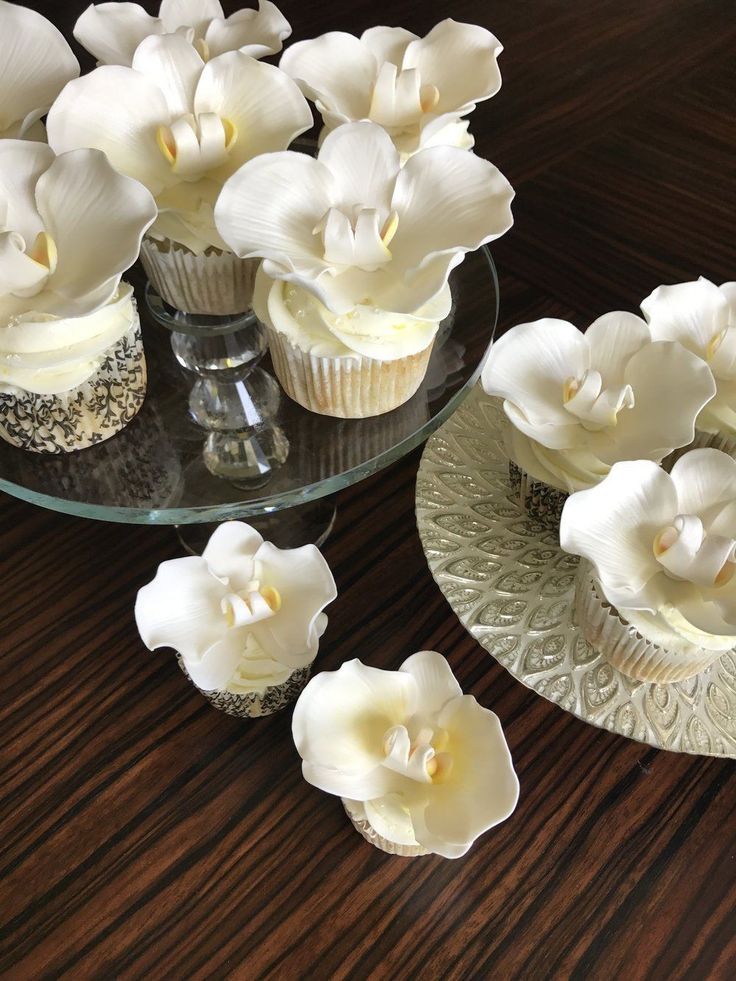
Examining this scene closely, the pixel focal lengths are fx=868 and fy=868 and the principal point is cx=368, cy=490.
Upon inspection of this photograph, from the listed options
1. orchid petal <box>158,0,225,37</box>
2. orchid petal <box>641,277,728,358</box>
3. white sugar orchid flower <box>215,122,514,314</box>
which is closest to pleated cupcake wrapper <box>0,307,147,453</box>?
white sugar orchid flower <box>215,122,514,314</box>

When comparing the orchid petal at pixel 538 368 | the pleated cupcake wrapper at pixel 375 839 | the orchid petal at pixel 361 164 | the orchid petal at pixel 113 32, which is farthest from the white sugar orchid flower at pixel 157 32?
the pleated cupcake wrapper at pixel 375 839

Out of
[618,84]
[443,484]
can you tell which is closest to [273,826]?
[443,484]

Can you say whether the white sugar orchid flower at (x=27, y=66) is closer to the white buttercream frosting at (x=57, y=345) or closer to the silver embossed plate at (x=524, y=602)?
the white buttercream frosting at (x=57, y=345)

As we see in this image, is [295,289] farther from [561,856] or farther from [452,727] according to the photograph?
[561,856]

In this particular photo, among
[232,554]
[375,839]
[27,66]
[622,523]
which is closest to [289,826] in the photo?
[375,839]

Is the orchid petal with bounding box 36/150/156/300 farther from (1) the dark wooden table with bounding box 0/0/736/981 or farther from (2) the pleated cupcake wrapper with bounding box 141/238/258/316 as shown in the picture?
(1) the dark wooden table with bounding box 0/0/736/981
